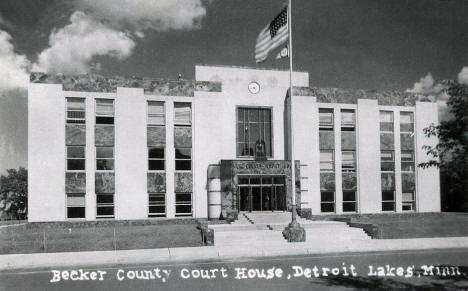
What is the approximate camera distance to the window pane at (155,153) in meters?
32.2

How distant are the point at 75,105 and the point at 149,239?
512 inches

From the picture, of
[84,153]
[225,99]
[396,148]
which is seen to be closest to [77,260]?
[84,153]

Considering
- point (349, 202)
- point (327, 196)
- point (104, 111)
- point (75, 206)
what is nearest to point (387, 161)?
point (349, 202)

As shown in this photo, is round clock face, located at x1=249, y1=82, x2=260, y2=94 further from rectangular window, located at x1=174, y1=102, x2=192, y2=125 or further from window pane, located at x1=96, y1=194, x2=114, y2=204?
window pane, located at x1=96, y1=194, x2=114, y2=204

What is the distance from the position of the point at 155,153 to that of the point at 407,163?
2032 cm

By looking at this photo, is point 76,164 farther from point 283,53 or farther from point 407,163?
point 407,163

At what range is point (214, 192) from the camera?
32.5m

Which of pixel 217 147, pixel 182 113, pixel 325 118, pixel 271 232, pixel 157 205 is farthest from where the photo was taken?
pixel 325 118

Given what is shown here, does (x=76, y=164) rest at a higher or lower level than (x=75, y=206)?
higher

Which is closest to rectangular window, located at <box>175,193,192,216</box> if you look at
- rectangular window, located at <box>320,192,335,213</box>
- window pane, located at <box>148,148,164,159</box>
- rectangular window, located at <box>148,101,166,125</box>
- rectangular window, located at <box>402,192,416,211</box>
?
window pane, located at <box>148,148,164,159</box>

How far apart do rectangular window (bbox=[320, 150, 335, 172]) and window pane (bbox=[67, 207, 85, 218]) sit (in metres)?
17.9

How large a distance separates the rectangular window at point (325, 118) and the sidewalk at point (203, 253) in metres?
13.5

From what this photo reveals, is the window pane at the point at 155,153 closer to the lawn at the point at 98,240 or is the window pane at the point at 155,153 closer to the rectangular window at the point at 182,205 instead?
the rectangular window at the point at 182,205

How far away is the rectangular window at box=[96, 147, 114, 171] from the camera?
31453mm
